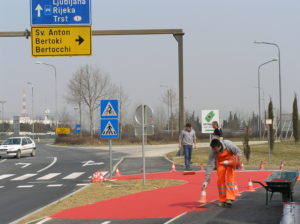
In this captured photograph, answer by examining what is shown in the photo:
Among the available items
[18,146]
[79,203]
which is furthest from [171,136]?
[79,203]

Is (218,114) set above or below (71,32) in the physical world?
below

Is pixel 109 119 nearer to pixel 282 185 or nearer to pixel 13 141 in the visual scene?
pixel 282 185

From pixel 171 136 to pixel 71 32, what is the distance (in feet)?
165

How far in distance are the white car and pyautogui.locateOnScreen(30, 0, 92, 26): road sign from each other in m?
19.8

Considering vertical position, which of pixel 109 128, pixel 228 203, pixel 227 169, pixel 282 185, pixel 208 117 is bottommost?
pixel 228 203

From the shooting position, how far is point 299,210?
7.74m

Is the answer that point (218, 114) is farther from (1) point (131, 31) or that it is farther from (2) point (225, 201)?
(2) point (225, 201)

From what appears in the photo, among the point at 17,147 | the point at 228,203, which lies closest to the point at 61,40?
the point at 228,203

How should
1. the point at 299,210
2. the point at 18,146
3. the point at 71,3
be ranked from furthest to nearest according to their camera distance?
the point at 18,146 < the point at 71,3 < the point at 299,210

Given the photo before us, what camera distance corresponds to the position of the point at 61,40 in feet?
61.4

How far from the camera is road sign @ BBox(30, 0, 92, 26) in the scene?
60.5 feet

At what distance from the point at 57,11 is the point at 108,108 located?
13.7 feet

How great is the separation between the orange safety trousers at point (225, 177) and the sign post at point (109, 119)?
6.41 metres


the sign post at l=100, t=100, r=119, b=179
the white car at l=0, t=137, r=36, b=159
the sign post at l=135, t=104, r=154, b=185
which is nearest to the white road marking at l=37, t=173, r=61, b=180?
the sign post at l=100, t=100, r=119, b=179
